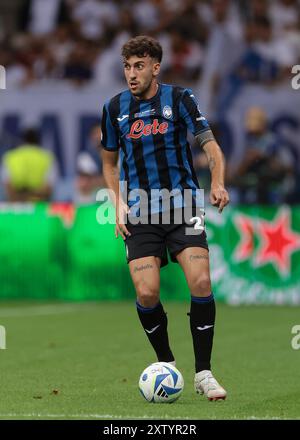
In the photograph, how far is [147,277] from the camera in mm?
7961

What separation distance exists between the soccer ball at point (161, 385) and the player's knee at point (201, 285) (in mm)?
544

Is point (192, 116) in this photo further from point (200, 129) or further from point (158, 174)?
point (158, 174)

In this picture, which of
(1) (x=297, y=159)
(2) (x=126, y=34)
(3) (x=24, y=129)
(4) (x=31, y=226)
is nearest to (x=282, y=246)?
(1) (x=297, y=159)

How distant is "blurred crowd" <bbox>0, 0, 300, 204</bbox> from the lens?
16.2 m

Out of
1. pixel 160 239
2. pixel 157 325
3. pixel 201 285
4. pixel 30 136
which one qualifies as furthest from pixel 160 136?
pixel 30 136

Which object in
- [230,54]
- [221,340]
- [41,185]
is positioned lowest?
[221,340]

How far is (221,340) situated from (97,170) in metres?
5.46

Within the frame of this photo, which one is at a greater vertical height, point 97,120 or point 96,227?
point 97,120

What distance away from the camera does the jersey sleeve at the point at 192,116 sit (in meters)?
8.09

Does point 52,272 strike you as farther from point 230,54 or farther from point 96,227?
point 230,54

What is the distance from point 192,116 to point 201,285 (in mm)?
1130
